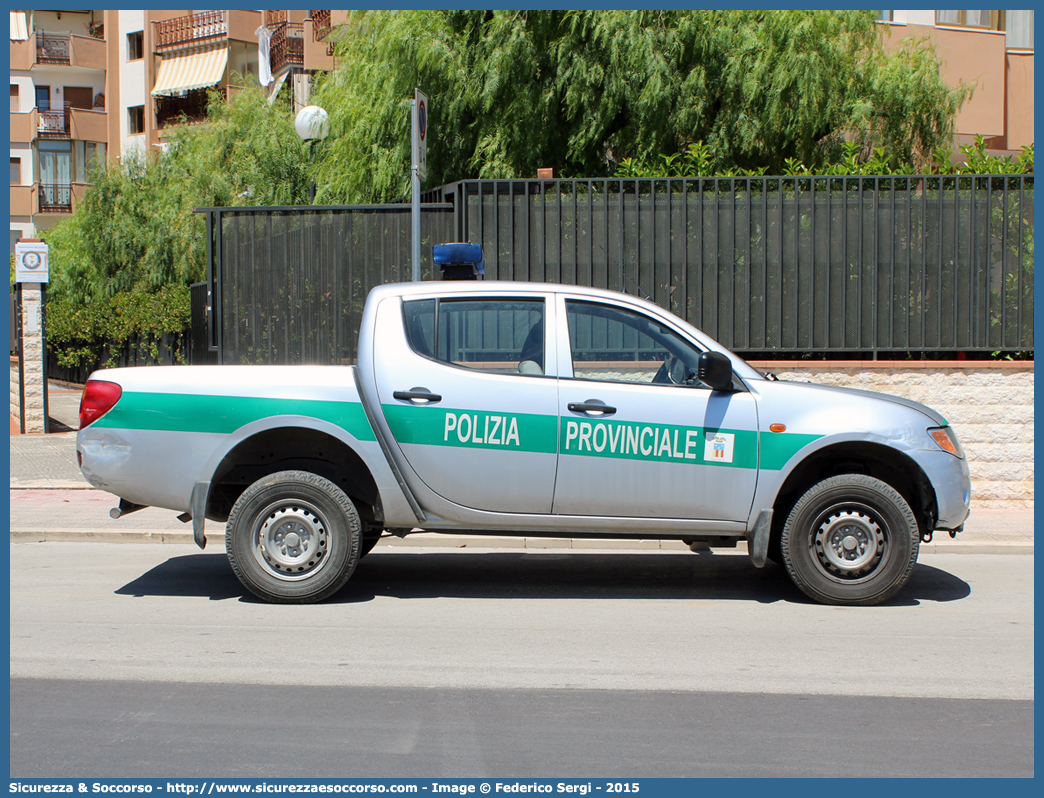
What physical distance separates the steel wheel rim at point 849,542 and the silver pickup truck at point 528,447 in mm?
12

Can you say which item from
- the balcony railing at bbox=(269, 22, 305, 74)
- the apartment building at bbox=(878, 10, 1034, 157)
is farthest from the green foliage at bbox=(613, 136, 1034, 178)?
the balcony railing at bbox=(269, 22, 305, 74)

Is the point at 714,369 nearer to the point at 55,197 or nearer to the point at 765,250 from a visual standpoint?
the point at 765,250

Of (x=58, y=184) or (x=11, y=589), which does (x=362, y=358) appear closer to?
(x=11, y=589)

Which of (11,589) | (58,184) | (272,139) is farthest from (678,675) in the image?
(58,184)

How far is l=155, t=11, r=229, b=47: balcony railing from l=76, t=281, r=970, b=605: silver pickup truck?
4233 cm

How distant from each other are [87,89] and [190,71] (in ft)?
30.3

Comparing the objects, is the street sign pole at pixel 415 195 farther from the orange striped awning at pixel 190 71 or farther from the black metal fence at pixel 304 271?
the orange striped awning at pixel 190 71

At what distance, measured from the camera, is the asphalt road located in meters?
4.18

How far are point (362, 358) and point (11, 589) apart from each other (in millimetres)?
2948

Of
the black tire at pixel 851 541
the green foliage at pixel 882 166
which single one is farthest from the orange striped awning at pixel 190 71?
the black tire at pixel 851 541

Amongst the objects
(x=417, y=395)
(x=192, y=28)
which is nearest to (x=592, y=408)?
(x=417, y=395)

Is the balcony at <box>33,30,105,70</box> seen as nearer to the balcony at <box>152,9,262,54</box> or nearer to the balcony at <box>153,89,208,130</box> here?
the balcony at <box>153,89,208,130</box>

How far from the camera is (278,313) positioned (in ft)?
39.2

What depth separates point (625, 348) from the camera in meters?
6.75
